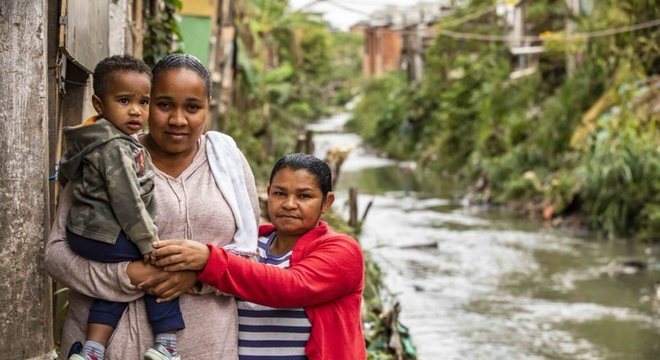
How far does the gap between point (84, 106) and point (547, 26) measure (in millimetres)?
22489

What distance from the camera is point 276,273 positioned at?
2811mm

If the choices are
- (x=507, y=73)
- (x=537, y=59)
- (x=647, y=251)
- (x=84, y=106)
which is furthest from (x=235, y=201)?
(x=507, y=73)

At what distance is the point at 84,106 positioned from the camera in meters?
4.55

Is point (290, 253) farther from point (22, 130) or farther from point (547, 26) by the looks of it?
point (547, 26)

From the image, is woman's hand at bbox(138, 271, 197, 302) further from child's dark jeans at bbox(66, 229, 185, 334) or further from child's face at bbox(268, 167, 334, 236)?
child's face at bbox(268, 167, 334, 236)

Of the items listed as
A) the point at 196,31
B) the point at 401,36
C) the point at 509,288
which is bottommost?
the point at 509,288

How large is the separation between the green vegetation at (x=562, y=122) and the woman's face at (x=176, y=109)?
13.1 meters

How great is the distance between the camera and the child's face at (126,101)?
9.53ft

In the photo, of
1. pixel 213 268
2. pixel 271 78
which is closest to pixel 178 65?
pixel 213 268

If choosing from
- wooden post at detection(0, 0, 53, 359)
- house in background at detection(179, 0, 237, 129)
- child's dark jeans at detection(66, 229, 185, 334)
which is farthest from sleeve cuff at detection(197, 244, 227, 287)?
house in background at detection(179, 0, 237, 129)

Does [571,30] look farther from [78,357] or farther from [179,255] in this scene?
[78,357]

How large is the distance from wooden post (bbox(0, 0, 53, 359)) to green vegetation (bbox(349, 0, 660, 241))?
43.0 feet

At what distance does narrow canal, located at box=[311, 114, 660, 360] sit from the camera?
9.62 meters

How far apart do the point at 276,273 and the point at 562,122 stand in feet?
59.0
